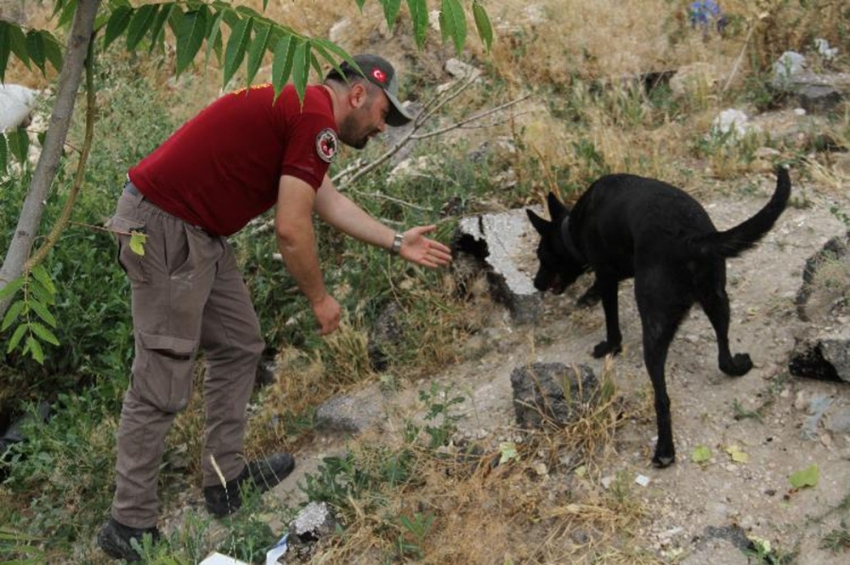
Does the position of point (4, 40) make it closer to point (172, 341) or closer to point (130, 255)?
point (130, 255)

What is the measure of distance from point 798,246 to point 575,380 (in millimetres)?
1637

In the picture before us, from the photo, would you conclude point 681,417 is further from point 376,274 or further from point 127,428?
point 127,428

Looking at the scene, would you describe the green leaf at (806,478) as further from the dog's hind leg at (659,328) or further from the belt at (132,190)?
the belt at (132,190)

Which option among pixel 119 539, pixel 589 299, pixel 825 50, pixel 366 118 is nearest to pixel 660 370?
pixel 589 299

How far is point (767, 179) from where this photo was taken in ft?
18.3

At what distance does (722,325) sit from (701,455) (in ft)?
1.84

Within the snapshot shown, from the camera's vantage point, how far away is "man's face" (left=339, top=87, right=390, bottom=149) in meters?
3.69

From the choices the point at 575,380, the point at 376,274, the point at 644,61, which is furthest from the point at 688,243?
the point at 644,61

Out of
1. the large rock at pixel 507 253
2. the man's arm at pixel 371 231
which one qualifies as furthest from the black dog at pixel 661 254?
the man's arm at pixel 371 231

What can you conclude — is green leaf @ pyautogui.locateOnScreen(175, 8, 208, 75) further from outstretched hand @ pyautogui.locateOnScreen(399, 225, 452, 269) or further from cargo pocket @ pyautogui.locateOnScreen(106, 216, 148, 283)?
outstretched hand @ pyautogui.locateOnScreen(399, 225, 452, 269)

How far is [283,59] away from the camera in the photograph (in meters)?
2.13

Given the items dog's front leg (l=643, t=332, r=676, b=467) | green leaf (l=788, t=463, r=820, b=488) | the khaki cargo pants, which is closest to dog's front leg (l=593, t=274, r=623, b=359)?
dog's front leg (l=643, t=332, r=676, b=467)

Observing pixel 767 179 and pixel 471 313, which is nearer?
pixel 471 313

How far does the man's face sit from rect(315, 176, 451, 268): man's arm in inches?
10.8
